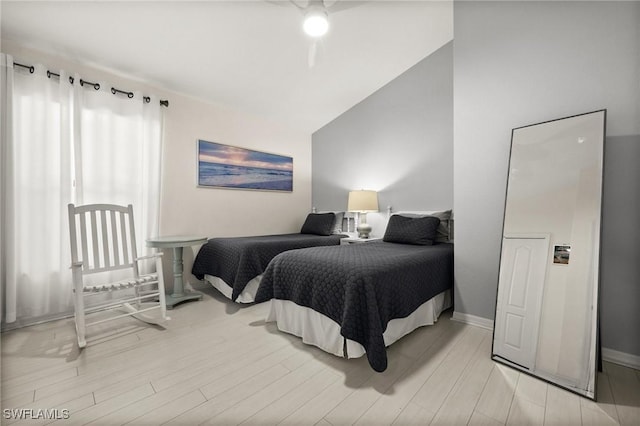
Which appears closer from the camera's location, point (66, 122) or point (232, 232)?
point (66, 122)

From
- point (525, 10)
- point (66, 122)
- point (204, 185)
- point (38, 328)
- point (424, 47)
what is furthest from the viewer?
point (204, 185)

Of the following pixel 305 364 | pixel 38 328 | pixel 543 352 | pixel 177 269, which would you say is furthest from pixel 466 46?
pixel 38 328

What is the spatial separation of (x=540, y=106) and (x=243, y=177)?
3264 mm

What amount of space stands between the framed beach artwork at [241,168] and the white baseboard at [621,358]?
3.74 metres

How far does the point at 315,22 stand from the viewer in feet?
7.39

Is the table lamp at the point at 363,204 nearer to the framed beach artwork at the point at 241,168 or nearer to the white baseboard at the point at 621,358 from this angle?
the framed beach artwork at the point at 241,168

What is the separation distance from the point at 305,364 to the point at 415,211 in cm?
239

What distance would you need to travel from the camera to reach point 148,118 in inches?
114

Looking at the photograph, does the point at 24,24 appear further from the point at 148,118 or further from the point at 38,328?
the point at 38,328

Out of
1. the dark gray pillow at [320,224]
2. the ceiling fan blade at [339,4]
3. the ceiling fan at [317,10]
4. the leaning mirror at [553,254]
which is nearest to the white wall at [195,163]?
the dark gray pillow at [320,224]

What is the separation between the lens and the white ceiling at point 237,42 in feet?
7.02

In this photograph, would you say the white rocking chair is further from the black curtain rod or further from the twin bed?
the black curtain rod

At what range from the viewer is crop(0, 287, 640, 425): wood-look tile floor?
1.27 metres

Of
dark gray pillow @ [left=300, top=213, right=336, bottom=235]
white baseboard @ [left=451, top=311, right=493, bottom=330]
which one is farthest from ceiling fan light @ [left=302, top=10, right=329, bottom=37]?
white baseboard @ [left=451, top=311, right=493, bottom=330]
